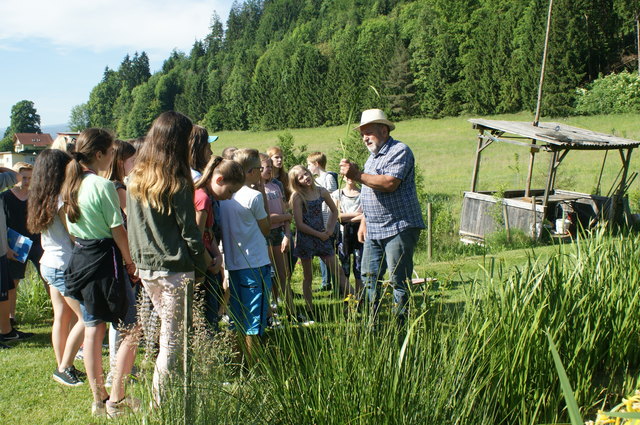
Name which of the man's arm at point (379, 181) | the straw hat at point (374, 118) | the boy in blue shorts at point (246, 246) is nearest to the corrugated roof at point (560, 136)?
the straw hat at point (374, 118)

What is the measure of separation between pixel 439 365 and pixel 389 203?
2315mm

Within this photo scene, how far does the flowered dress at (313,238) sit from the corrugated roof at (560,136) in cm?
829

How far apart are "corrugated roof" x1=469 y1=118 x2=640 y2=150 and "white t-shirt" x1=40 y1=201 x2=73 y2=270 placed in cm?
1088

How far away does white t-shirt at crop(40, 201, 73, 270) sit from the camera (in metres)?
4.29

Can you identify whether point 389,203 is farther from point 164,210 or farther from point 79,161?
point 79,161

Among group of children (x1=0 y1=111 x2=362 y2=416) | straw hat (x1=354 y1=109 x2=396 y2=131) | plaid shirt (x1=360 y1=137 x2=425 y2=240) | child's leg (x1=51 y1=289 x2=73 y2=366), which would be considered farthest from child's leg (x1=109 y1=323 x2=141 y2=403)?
straw hat (x1=354 y1=109 x2=396 y2=131)

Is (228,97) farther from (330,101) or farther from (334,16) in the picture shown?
(334,16)

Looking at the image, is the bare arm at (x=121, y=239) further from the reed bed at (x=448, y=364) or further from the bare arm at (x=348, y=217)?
the bare arm at (x=348, y=217)

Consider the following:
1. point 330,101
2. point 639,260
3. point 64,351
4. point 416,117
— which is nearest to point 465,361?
point 639,260

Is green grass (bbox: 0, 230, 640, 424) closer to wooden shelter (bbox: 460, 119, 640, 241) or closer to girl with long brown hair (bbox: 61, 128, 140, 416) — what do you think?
girl with long brown hair (bbox: 61, 128, 140, 416)

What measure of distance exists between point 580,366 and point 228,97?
8726 cm

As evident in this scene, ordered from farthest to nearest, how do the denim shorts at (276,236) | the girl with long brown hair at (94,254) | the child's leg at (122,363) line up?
the denim shorts at (276,236) → the girl with long brown hair at (94,254) → the child's leg at (122,363)

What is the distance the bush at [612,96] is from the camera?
152 ft

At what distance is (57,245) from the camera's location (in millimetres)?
4301
